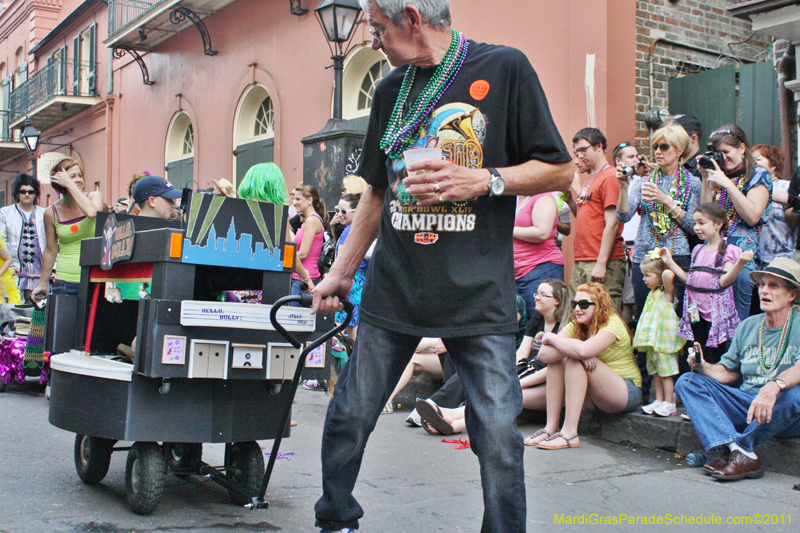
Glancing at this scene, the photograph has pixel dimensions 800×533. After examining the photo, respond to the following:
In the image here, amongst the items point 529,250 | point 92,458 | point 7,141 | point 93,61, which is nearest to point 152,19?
point 93,61

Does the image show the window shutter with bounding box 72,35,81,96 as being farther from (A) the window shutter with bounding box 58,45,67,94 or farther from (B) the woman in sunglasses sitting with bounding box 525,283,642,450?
(B) the woman in sunglasses sitting with bounding box 525,283,642,450

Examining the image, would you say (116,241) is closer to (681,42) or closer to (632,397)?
(632,397)

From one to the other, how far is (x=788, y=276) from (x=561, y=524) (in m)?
2.11

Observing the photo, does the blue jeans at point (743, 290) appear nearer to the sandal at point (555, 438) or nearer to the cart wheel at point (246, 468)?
the sandal at point (555, 438)

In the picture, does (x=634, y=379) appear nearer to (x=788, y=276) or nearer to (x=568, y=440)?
(x=568, y=440)

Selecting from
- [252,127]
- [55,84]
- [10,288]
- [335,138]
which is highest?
[55,84]

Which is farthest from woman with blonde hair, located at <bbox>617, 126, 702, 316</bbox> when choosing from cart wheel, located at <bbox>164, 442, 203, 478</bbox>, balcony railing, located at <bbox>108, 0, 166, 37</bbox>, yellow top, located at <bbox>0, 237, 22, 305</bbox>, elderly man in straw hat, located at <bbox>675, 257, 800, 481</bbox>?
balcony railing, located at <bbox>108, 0, 166, 37</bbox>

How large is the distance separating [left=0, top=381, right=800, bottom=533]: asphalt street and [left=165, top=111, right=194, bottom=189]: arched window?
12.4m

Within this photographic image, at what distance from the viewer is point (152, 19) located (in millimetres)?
16578

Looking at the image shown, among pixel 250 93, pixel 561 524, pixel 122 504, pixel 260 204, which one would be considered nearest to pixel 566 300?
pixel 561 524

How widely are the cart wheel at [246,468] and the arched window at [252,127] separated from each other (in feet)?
36.3

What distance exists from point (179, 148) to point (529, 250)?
42.5 feet

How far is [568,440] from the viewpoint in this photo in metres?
5.51

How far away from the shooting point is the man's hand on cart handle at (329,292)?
2.93 m
